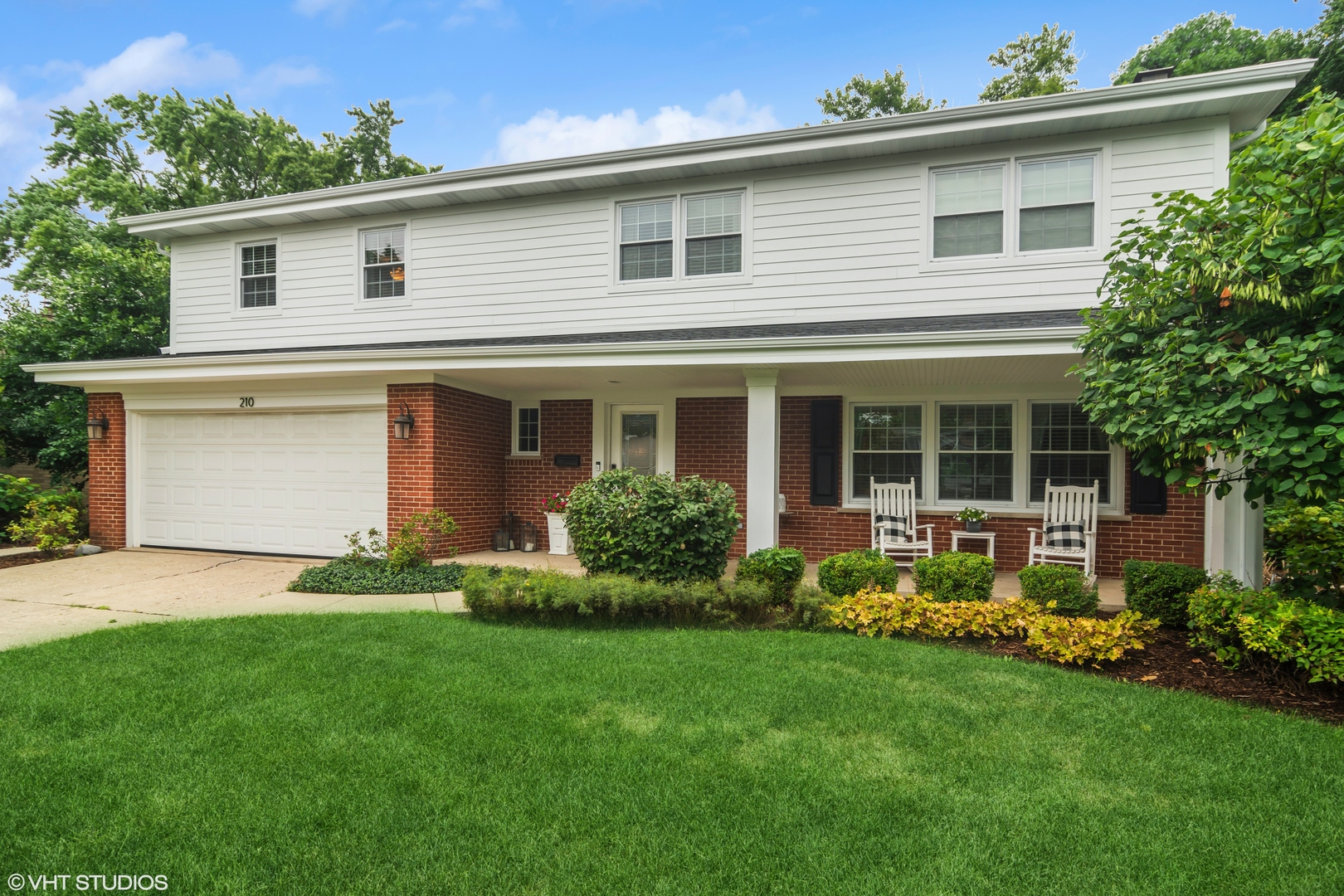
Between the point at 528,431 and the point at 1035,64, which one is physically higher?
the point at 1035,64

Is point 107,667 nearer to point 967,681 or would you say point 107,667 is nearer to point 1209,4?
point 967,681

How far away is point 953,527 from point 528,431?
635 cm

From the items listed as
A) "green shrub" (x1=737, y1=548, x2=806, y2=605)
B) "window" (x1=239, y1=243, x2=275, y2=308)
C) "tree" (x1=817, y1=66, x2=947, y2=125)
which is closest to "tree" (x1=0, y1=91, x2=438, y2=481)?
"window" (x1=239, y1=243, x2=275, y2=308)

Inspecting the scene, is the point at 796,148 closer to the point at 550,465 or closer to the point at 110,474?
the point at 550,465

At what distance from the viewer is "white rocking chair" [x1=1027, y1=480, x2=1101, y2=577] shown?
7574 millimetres

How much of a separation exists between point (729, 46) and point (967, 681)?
16.9 metres

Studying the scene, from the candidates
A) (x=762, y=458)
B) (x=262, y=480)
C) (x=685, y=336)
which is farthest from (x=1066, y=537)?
(x=262, y=480)

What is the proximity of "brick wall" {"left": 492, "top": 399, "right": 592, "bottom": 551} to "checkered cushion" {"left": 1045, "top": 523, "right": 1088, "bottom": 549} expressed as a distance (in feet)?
20.1

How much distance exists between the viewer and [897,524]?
8352 mm

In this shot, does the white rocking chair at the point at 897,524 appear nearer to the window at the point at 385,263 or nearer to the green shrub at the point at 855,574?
the green shrub at the point at 855,574

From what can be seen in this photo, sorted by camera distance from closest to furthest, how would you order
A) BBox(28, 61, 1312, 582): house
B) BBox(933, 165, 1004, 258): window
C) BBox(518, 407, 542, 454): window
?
BBox(28, 61, 1312, 582): house → BBox(933, 165, 1004, 258): window → BBox(518, 407, 542, 454): window

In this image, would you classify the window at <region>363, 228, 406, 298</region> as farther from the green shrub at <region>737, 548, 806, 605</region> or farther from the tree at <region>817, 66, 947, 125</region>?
the tree at <region>817, 66, 947, 125</region>

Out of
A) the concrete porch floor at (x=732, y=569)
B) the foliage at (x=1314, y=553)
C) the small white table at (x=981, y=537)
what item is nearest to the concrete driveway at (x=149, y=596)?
the concrete porch floor at (x=732, y=569)

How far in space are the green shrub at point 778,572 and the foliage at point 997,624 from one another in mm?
570
